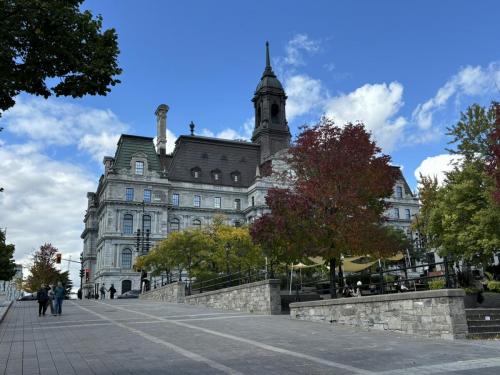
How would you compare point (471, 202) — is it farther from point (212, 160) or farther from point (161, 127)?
point (161, 127)

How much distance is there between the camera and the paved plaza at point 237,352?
8781 millimetres

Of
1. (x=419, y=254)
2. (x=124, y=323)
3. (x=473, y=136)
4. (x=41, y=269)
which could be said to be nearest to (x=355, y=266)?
(x=473, y=136)

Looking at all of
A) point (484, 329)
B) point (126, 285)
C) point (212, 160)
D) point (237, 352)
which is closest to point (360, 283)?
point (484, 329)

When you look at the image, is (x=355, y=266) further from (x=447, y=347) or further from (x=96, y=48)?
(x=96, y=48)

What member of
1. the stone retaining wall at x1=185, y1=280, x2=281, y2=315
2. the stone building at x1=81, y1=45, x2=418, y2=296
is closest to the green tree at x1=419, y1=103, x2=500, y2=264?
the stone retaining wall at x1=185, y1=280, x2=281, y2=315

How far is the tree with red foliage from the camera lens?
1978 centimetres

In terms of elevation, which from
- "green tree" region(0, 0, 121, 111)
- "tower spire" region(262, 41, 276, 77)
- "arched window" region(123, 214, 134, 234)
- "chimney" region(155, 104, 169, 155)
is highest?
"tower spire" region(262, 41, 276, 77)

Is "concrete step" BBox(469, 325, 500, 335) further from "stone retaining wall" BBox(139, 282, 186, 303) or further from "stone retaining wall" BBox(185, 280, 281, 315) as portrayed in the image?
"stone retaining wall" BBox(139, 282, 186, 303)

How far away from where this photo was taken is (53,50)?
7961mm

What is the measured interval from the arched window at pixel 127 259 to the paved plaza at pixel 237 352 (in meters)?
60.4

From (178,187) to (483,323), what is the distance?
6890cm

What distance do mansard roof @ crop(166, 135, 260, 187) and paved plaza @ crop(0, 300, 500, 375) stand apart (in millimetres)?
66825

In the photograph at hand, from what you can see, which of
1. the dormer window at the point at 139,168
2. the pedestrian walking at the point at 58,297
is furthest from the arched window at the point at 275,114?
the pedestrian walking at the point at 58,297

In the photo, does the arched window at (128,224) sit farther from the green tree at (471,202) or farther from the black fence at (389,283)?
the green tree at (471,202)
